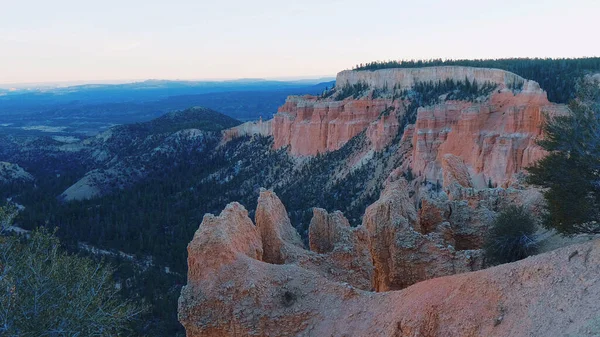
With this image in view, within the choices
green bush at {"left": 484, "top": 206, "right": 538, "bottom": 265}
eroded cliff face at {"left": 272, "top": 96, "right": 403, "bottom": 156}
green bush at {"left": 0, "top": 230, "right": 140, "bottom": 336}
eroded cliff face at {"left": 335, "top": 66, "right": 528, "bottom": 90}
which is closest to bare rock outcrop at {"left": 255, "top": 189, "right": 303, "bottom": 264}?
green bush at {"left": 0, "top": 230, "right": 140, "bottom": 336}

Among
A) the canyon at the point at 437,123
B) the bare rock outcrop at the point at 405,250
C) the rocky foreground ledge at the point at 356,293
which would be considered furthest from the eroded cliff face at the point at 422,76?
the rocky foreground ledge at the point at 356,293

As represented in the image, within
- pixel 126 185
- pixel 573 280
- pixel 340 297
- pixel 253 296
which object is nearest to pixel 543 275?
pixel 573 280

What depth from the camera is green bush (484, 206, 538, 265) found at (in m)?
12.6

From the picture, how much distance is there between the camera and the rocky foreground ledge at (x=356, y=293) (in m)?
8.05

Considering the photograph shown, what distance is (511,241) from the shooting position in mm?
12742

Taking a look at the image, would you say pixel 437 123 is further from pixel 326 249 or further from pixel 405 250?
pixel 405 250

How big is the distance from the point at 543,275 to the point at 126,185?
6704 centimetres

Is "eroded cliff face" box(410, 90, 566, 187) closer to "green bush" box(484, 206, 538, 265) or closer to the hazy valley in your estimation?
the hazy valley

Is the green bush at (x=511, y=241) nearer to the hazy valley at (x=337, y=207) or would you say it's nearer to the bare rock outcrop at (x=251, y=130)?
the hazy valley at (x=337, y=207)

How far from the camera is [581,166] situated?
33.8ft

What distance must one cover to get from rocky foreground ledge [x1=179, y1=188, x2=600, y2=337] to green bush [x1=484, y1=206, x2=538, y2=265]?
3.18ft

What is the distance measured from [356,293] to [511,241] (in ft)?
16.4

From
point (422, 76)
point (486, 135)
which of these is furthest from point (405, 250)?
point (422, 76)

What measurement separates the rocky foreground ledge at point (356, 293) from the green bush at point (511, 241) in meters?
0.97
